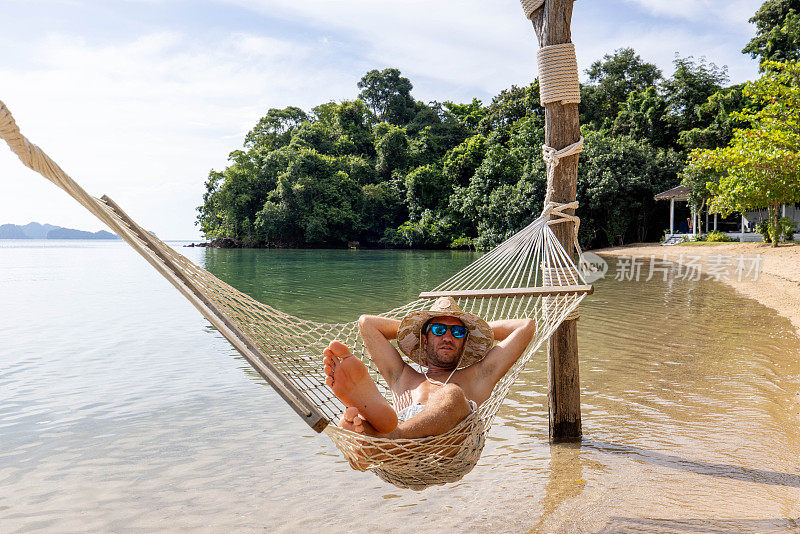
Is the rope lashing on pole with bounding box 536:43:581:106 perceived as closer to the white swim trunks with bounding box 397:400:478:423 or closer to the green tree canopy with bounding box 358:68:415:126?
the white swim trunks with bounding box 397:400:478:423

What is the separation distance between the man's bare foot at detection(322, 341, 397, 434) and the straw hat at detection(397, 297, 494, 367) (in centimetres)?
52

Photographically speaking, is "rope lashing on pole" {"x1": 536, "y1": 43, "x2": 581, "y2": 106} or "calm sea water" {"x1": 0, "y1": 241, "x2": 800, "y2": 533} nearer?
"calm sea water" {"x1": 0, "y1": 241, "x2": 800, "y2": 533}

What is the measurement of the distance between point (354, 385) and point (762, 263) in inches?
417

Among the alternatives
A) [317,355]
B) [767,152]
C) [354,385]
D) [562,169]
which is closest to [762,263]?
[767,152]

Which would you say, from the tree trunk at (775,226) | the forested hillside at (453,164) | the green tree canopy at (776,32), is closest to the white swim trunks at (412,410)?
the tree trunk at (775,226)

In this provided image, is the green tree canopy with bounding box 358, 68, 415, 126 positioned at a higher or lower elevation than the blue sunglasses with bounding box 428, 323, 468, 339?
higher

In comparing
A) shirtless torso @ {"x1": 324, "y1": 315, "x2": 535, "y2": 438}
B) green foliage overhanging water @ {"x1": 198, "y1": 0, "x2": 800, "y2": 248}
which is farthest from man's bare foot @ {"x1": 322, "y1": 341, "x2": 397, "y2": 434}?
green foliage overhanging water @ {"x1": 198, "y1": 0, "x2": 800, "y2": 248}

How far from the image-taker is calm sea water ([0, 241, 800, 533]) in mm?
2043

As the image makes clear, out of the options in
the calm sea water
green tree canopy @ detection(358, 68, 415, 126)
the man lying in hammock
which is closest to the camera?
the man lying in hammock

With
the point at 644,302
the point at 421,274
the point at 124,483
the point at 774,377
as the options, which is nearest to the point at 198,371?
the point at 124,483

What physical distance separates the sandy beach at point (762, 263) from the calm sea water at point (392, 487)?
5.11 feet

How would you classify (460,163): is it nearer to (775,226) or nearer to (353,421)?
(775,226)

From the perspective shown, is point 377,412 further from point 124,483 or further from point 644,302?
point 644,302

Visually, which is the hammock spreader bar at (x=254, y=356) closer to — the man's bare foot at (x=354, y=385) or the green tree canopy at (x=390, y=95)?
the man's bare foot at (x=354, y=385)
